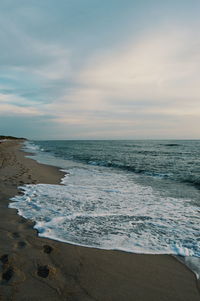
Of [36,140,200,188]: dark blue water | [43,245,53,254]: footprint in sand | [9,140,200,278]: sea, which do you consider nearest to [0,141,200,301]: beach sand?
[43,245,53,254]: footprint in sand

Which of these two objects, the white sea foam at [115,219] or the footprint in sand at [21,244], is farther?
the white sea foam at [115,219]

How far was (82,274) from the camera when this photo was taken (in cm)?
304

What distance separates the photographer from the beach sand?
2.62m

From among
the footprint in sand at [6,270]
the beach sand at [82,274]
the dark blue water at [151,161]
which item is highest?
the footprint in sand at [6,270]

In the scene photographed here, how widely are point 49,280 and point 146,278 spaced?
1.53 meters

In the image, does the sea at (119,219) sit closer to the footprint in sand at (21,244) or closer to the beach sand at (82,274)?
the beach sand at (82,274)

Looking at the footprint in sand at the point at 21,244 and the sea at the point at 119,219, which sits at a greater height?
the footprint in sand at the point at 21,244

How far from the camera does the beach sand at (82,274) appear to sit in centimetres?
262

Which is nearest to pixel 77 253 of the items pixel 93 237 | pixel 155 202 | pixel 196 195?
pixel 93 237

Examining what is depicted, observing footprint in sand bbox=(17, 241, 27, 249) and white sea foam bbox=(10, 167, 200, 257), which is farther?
white sea foam bbox=(10, 167, 200, 257)

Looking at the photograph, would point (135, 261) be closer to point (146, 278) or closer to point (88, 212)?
point (146, 278)

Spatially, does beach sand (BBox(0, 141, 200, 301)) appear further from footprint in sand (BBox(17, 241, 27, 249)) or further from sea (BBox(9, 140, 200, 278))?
sea (BBox(9, 140, 200, 278))

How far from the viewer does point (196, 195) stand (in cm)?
909

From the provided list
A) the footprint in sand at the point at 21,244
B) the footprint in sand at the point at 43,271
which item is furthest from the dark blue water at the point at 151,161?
the footprint in sand at the point at 43,271
